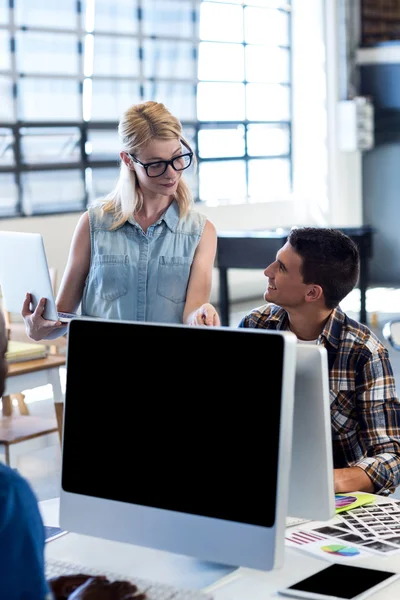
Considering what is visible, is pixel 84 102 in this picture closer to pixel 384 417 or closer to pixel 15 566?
pixel 384 417

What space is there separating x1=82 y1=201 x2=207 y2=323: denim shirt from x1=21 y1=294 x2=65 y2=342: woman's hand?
0.14m

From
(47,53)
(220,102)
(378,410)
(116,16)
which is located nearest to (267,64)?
(220,102)

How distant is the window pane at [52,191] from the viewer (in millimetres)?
8141

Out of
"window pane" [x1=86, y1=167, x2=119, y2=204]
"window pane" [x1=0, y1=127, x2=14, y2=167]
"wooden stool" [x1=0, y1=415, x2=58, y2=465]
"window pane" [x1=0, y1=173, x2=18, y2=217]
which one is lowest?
"wooden stool" [x1=0, y1=415, x2=58, y2=465]

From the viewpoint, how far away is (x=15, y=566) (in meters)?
1.24

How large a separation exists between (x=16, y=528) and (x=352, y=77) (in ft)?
34.7

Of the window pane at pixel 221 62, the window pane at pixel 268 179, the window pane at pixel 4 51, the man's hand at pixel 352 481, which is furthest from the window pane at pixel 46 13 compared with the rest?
the man's hand at pixel 352 481

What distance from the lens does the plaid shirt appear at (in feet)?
7.32

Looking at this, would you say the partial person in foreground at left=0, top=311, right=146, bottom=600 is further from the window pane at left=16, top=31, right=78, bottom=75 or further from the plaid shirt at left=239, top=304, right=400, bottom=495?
the window pane at left=16, top=31, right=78, bottom=75

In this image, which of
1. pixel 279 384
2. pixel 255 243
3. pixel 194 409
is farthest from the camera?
pixel 255 243

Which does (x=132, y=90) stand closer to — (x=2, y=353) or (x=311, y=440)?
(x=311, y=440)

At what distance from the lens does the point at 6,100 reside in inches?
311

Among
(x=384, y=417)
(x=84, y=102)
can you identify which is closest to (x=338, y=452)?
(x=384, y=417)

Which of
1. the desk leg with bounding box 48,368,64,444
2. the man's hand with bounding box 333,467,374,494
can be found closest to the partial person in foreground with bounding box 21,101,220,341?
the man's hand with bounding box 333,467,374,494
